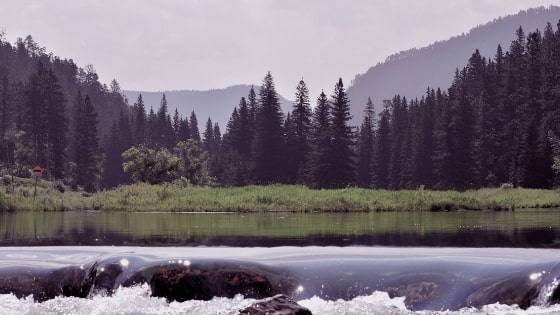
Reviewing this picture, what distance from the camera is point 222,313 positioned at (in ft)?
33.0

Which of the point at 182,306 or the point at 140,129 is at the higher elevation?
the point at 140,129

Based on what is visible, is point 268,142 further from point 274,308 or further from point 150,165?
point 274,308

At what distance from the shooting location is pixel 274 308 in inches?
345

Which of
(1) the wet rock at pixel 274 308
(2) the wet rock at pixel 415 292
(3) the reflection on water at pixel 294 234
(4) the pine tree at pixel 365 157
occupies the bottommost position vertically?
(2) the wet rock at pixel 415 292

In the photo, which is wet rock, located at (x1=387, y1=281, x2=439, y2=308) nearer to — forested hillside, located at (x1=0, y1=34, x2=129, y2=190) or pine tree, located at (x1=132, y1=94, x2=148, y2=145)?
forested hillside, located at (x1=0, y1=34, x2=129, y2=190)

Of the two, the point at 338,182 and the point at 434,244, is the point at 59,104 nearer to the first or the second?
the point at 338,182

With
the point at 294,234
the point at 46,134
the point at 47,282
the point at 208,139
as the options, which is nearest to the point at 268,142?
the point at 46,134

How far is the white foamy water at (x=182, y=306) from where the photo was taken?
10289 millimetres

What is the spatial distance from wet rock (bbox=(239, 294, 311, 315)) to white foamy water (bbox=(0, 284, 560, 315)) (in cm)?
116

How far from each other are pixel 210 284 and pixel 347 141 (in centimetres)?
6727

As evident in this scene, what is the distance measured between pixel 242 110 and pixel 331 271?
302 ft

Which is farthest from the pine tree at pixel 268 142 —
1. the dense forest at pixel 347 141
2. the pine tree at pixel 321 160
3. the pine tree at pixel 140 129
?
the pine tree at pixel 140 129

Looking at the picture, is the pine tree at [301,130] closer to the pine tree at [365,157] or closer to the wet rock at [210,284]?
the pine tree at [365,157]

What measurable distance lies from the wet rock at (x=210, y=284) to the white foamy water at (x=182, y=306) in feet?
0.70
